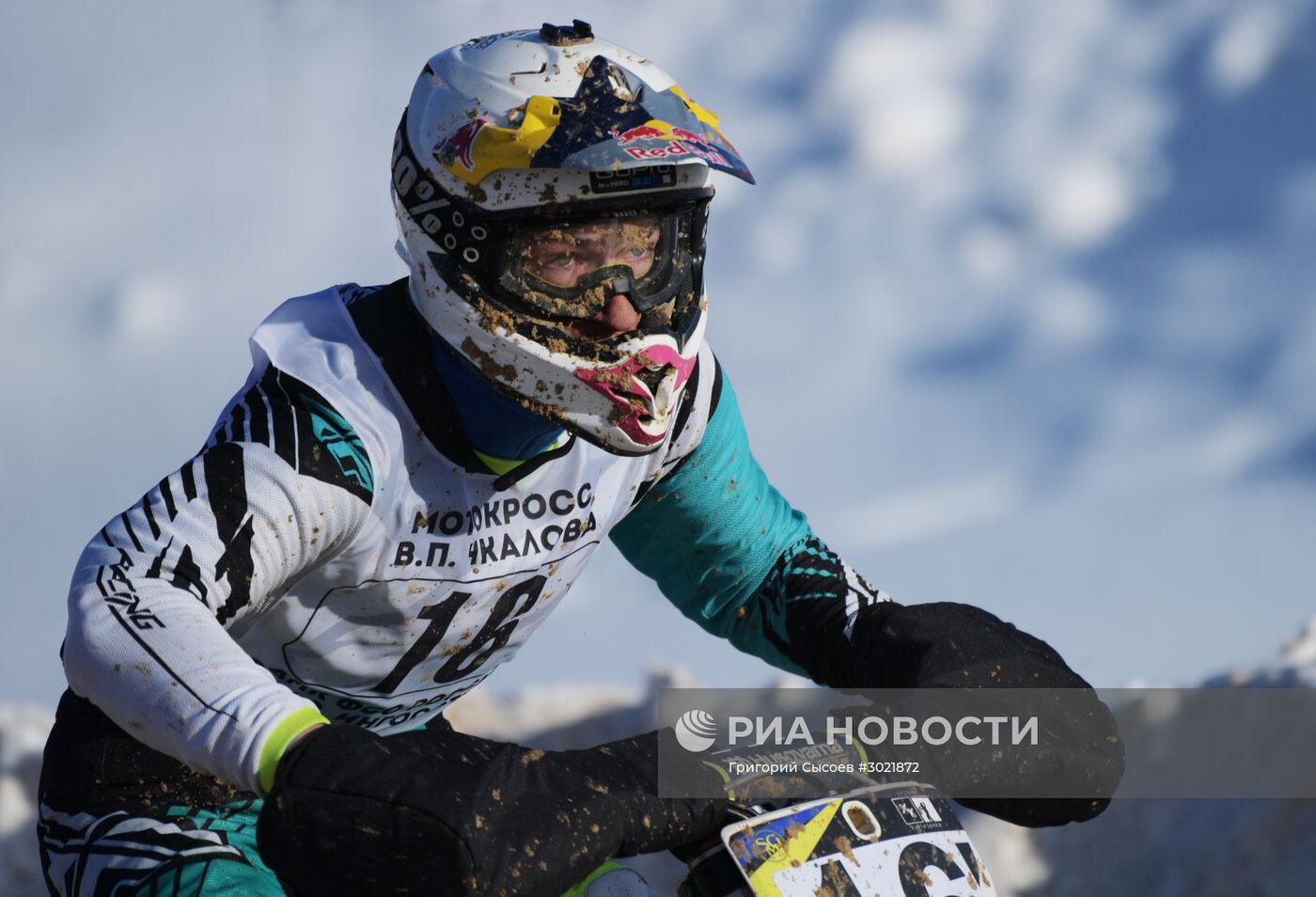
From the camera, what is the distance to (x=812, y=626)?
3.68m

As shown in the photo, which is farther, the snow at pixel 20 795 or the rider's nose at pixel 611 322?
the snow at pixel 20 795

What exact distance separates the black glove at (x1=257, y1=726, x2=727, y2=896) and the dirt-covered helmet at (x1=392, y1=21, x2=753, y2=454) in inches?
40.6

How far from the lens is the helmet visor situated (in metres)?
3.21

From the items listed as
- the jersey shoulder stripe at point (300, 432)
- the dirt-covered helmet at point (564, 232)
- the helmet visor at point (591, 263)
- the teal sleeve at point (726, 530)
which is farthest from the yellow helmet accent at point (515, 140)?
the teal sleeve at point (726, 530)

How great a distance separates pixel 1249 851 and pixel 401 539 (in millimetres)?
5534

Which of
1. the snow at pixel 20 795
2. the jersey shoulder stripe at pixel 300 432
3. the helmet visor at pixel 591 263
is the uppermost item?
the helmet visor at pixel 591 263

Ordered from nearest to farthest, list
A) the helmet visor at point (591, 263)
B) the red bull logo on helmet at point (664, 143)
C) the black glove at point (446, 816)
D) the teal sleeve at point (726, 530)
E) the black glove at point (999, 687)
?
1. the black glove at point (446, 816)
2. the black glove at point (999, 687)
3. the red bull logo on helmet at point (664, 143)
4. the helmet visor at point (591, 263)
5. the teal sleeve at point (726, 530)

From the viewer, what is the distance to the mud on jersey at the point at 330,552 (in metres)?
2.62

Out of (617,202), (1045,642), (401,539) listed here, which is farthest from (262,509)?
(1045,642)

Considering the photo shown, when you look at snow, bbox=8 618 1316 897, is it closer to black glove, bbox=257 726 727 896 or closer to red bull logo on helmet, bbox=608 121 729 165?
red bull logo on helmet, bbox=608 121 729 165

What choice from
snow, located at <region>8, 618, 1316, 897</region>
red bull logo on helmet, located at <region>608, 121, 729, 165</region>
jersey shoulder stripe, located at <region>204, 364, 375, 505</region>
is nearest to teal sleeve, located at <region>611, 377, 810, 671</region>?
red bull logo on helmet, located at <region>608, 121, 729, 165</region>

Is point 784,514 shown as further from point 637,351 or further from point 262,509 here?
point 262,509

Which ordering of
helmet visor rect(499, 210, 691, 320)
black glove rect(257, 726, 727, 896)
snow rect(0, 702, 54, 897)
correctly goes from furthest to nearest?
1. snow rect(0, 702, 54, 897)
2. helmet visor rect(499, 210, 691, 320)
3. black glove rect(257, 726, 727, 896)

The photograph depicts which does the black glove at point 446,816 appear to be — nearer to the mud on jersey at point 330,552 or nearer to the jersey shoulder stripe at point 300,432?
the mud on jersey at point 330,552
